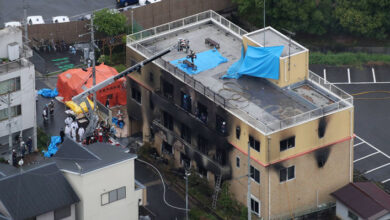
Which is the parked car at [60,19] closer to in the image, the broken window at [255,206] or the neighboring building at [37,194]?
the neighboring building at [37,194]

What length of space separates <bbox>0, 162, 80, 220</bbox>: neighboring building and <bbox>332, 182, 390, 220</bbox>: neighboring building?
83.2ft

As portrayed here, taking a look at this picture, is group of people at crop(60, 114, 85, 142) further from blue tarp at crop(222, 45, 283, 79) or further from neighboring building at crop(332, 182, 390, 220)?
neighboring building at crop(332, 182, 390, 220)

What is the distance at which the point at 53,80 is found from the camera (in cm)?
13262

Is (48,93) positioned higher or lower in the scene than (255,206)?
higher

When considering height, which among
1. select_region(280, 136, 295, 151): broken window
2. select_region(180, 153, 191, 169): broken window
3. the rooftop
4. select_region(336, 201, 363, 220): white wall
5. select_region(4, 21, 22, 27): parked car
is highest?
the rooftop

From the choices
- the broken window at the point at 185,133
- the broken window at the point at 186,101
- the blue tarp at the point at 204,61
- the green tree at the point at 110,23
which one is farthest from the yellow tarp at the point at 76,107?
the green tree at the point at 110,23

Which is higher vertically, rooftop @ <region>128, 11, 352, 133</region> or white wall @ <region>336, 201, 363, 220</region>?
rooftop @ <region>128, 11, 352, 133</region>

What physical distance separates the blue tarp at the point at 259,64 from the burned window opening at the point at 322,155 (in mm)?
8279

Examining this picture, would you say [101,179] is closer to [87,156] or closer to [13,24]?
[87,156]

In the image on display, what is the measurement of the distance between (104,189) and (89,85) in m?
28.6

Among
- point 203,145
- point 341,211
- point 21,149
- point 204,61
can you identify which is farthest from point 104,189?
point 341,211

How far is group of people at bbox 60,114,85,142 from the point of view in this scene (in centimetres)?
11656

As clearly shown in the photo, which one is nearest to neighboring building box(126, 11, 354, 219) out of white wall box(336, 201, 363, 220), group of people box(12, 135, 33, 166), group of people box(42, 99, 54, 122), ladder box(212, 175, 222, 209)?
ladder box(212, 175, 222, 209)

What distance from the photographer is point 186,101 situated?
364 feet
